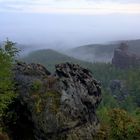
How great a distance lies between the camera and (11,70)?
4800cm

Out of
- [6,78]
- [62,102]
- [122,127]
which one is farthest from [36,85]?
[122,127]

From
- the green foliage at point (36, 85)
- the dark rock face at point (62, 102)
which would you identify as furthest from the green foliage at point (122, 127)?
the green foliage at point (36, 85)

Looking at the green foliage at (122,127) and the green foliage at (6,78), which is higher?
the green foliage at (6,78)

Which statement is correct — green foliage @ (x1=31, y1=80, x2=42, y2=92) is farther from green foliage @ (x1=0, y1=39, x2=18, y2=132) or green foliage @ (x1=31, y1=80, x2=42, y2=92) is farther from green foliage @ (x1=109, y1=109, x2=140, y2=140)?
green foliage @ (x1=109, y1=109, x2=140, y2=140)

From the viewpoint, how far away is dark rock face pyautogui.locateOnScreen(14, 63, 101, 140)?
43.3 meters

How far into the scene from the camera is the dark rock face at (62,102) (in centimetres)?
4328

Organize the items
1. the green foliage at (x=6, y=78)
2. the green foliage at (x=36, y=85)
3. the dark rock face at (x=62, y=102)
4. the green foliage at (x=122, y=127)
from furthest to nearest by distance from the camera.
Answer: the green foliage at (x=122, y=127)
the green foliage at (x=36, y=85)
the dark rock face at (x=62, y=102)
the green foliage at (x=6, y=78)

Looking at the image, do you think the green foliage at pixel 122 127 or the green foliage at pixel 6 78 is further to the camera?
the green foliage at pixel 122 127

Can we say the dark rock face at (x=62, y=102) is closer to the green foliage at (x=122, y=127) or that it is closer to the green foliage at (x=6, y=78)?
the green foliage at (x=6, y=78)

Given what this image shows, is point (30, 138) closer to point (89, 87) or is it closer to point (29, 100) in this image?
point (29, 100)

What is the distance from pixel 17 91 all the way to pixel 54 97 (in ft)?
14.7

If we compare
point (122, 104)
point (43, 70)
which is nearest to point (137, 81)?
point (122, 104)

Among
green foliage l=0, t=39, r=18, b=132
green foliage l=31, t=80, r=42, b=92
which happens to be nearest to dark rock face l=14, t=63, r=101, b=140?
green foliage l=31, t=80, r=42, b=92

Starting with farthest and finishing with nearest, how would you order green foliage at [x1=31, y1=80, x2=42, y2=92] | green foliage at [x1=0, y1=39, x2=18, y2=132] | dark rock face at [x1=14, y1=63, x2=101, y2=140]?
1. green foliage at [x1=31, y1=80, x2=42, y2=92]
2. dark rock face at [x1=14, y1=63, x2=101, y2=140]
3. green foliage at [x1=0, y1=39, x2=18, y2=132]
